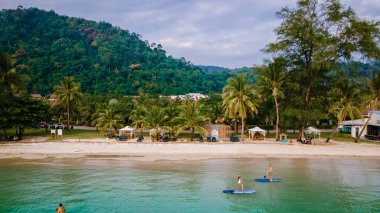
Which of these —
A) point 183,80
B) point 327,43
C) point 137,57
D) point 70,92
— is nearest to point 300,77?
point 327,43

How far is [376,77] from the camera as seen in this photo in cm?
4462

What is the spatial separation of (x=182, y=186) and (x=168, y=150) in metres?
13.3

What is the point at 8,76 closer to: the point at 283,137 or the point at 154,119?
the point at 154,119

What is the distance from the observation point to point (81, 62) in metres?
134

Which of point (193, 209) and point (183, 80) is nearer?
point (193, 209)

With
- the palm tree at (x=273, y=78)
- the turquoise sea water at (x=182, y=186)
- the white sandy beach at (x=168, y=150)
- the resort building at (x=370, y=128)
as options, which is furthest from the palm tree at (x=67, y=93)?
the resort building at (x=370, y=128)

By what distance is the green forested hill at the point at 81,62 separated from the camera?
118062mm

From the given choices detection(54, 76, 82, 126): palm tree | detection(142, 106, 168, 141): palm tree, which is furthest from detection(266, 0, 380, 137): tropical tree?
detection(54, 76, 82, 126): palm tree

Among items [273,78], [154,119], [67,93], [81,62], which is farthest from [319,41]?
[81,62]

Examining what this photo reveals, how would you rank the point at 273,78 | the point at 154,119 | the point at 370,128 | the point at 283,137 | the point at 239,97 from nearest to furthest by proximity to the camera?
the point at 154,119 → the point at 239,97 → the point at 273,78 → the point at 283,137 → the point at 370,128

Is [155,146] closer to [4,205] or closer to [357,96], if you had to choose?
[4,205]

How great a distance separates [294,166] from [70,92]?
130 ft

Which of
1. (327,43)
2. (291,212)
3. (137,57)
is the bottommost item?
(291,212)

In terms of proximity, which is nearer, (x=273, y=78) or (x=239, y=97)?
(x=239, y=97)
